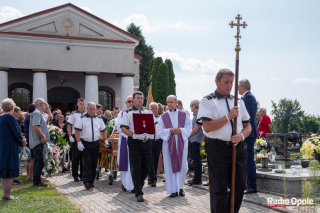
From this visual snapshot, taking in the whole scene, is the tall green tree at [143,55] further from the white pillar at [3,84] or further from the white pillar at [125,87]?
the white pillar at [3,84]

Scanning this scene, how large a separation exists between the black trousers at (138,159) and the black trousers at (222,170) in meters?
3.25

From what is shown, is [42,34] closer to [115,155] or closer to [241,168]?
[115,155]

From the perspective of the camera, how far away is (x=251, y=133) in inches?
326

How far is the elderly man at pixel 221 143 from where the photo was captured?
5.01 meters

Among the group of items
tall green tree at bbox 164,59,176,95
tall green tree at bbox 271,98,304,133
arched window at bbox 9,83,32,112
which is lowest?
tall green tree at bbox 271,98,304,133

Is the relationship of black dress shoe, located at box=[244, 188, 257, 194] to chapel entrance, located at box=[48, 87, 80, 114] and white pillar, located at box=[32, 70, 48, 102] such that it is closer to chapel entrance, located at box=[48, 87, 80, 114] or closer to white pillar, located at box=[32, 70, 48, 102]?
white pillar, located at box=[32, 70, 48, 102]

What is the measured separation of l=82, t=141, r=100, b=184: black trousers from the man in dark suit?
4.17m

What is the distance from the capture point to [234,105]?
16.3 ft

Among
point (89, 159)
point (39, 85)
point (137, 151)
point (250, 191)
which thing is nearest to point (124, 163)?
point (89, 159)

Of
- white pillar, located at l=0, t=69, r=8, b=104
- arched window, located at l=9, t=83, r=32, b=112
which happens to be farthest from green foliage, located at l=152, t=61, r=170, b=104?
white pillar, located at l=0, t=69, r=8, b=104

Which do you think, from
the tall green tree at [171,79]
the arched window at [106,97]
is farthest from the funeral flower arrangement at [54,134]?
the tall green tree at [171,79]

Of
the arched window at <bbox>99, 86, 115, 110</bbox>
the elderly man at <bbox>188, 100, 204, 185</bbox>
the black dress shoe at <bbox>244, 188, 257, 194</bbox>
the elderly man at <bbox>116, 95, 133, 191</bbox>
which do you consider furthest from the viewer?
the arched window at <bbox>99, 86, 115, 110</bbox>

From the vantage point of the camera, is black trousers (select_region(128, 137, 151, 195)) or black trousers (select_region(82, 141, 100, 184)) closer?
black trousers (select_region(128, 137, 151, 195))

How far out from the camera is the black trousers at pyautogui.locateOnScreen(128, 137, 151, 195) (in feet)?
26.7
